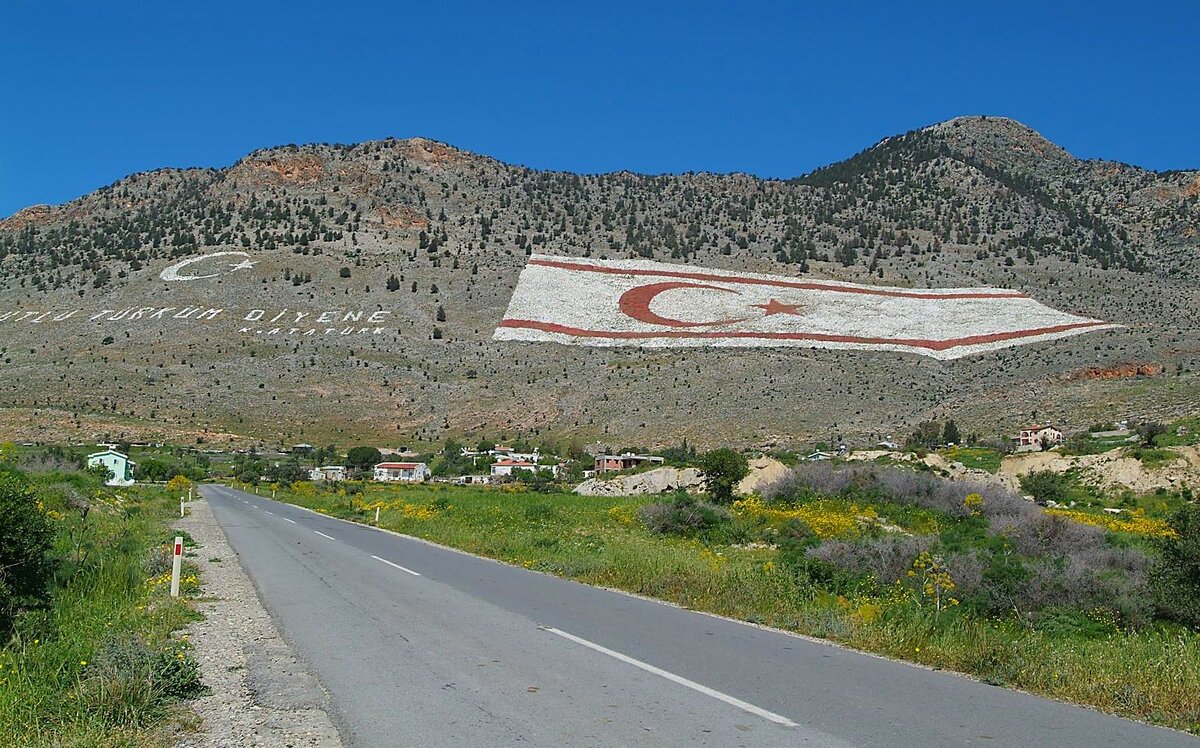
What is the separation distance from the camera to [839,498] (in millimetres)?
30547

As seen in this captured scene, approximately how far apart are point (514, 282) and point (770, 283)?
29515 millimetres

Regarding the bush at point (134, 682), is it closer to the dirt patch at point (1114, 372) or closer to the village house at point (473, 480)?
the village house at point (473, 480)

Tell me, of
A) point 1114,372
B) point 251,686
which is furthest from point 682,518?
point 1114,372

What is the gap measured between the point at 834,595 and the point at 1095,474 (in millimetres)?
31268

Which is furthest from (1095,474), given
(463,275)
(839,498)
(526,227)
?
(526,227)

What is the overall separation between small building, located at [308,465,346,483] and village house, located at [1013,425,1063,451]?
45729mm

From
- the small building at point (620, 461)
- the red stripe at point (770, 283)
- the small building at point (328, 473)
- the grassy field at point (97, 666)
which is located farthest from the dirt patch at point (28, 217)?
the grassy field at point (97, 666)

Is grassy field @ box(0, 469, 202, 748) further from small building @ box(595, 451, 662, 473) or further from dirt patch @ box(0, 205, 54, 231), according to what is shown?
dirt patch @ box(0, 205, 54, 231)

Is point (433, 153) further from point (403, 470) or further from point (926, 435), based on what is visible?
point (926, 435)

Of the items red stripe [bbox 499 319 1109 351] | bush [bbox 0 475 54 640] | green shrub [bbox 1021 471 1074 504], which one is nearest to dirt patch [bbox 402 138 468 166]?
red stripe [bbox 499 319 1109 351]

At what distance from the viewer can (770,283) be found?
9988 centimetres

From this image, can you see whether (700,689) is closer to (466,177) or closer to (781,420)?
(781,420)

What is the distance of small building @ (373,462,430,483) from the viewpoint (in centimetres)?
6450

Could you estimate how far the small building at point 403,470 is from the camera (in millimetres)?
64500
